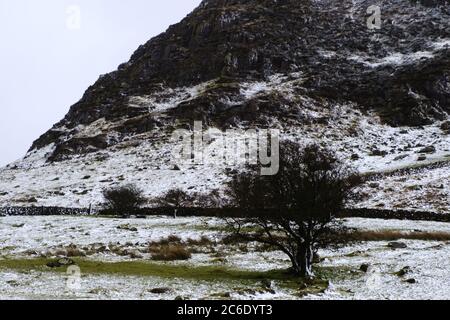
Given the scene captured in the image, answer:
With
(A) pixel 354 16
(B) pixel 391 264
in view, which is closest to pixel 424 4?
A: (A) pixel 354 16

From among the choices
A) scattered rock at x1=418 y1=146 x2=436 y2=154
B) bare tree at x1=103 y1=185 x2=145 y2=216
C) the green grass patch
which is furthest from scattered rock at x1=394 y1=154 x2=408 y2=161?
the green grass patch

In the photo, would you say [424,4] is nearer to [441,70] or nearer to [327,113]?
[441,70]

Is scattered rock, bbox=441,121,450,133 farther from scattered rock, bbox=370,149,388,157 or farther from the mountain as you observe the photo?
scattered rock, bbox=370,149,388,157

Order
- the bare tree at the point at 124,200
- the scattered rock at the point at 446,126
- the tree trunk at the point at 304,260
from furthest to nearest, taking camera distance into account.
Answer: the scattered rock at the point at 446,126 → the bare tree at the point at 124,200 → the tree trunk at the point at 304,260

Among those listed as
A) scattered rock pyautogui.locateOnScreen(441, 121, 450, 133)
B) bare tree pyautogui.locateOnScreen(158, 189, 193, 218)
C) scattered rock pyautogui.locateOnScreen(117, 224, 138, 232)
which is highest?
scattered rock pyautogui.locateOnScreen(441, 121, 450, 133)

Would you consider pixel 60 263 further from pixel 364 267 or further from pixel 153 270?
pixel 364 267

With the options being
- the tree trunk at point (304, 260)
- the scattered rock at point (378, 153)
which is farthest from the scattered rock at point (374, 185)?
the tree trunk at point (304, 260)

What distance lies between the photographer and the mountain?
7769 cm

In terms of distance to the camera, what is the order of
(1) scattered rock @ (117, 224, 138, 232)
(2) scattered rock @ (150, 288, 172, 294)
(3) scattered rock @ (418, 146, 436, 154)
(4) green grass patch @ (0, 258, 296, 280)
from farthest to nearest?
1. (3) scattered rock @ (418, 146, 436, 154)
2. (1) scattered rock @ (117, 224, 138, 232)
3. (4) green grass patch @ (0, 258, 296, 280)
4. (2) scattered rock @ (150, 288, 172, 294)

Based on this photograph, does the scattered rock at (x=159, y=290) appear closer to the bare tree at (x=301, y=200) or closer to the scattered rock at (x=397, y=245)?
the bare tree at (x=301, y=200)

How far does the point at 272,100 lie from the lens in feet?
359

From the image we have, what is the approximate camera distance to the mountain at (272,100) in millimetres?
77688

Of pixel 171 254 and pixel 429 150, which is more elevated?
pixel 429 150

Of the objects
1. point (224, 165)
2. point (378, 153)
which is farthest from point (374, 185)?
point (224, 165)
